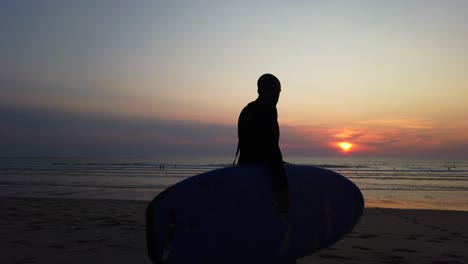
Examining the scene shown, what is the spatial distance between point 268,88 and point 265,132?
0.39 metres

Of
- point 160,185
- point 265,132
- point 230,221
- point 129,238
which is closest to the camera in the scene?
point 265,132

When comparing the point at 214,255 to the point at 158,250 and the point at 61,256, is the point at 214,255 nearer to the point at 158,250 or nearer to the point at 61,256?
the point at 158,250

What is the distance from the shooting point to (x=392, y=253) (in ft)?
18.5

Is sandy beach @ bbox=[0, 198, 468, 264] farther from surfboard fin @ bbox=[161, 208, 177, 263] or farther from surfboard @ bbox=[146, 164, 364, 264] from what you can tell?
surfboard fin @ bbox=[161, 208, 177, 263]

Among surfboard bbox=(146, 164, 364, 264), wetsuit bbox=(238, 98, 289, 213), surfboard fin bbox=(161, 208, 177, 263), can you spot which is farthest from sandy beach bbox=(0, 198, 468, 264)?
wetsuit bbox=(238, 98, 289, 213)

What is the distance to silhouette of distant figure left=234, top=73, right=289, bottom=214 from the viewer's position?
133 inches

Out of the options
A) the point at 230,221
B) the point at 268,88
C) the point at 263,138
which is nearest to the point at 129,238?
the point at 230,221

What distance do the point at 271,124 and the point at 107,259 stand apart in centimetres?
302

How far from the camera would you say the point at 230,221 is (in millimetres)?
3477

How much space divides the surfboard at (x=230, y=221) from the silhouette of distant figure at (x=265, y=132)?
0.10m

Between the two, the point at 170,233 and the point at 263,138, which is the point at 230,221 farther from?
the point at 263,138

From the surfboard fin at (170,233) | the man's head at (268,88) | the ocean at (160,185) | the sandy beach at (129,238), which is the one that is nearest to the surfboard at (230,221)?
the surfboard fin at (170,233)

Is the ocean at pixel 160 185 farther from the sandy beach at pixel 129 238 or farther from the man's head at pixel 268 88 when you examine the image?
the man's head at pixel 268 88

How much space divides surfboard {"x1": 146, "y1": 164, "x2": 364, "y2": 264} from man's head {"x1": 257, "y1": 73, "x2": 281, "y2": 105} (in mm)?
605
